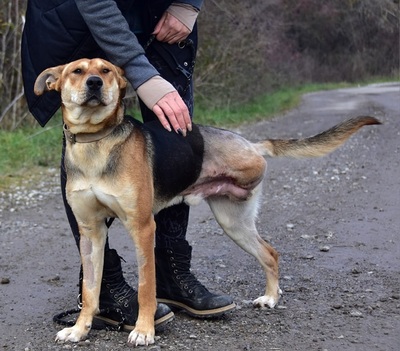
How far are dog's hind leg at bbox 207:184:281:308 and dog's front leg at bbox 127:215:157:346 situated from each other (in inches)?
30.3

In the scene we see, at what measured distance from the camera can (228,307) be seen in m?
4.27

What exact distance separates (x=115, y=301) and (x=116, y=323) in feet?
0.38

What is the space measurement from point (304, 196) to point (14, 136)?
4731mm

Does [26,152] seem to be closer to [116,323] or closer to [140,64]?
[116,323]

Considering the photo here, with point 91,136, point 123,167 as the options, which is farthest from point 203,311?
point 91,136

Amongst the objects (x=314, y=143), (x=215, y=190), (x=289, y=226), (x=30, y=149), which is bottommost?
(x=30, y=149)

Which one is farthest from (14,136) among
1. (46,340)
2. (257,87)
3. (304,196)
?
(257,87)

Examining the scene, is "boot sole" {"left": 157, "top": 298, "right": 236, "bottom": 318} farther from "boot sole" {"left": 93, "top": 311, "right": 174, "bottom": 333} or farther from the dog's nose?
the dog's nose

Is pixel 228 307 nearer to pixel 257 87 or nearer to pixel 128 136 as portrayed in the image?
pixel 128 136

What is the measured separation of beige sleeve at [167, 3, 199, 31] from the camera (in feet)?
13.6

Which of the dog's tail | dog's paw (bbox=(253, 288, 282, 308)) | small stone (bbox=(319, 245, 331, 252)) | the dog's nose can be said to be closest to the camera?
the dog's nose

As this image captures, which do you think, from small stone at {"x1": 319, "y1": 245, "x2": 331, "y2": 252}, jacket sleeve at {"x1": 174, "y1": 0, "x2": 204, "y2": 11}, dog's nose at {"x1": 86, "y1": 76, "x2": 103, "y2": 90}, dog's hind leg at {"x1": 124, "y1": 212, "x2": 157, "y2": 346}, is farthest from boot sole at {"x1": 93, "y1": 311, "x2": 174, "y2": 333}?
small stone at {"x1": 319, "y1": 245, "x2": 331, "y2": 252}

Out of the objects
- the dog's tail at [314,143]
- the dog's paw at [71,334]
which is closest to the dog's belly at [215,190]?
the dog's tail at [314,143]

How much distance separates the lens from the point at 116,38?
12.5 feet
